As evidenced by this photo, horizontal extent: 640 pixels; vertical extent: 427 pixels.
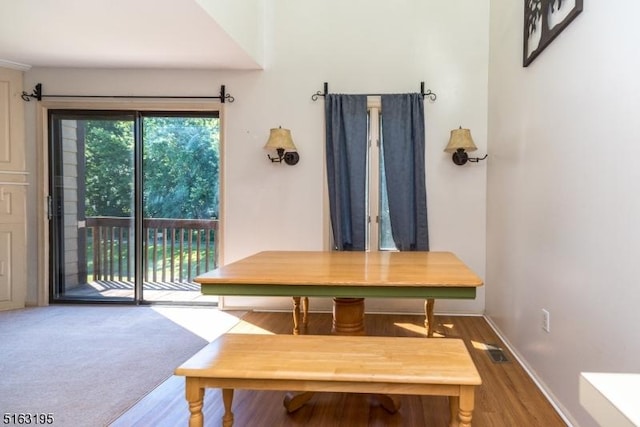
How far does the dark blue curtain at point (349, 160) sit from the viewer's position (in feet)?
11.0

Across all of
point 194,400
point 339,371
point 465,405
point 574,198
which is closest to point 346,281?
point 339,371

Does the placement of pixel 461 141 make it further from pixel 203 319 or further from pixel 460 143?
pixel 203 319

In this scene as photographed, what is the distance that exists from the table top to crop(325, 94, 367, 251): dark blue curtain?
1.33m

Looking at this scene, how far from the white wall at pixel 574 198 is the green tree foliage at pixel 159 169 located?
9.16 feet

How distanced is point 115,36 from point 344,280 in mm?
2679

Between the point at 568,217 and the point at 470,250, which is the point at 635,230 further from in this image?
the point at 470,250

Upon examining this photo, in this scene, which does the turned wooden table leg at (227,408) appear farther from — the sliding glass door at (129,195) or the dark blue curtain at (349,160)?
the sliding glass door at (129,195)

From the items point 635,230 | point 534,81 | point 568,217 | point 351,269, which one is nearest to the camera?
point 635,230

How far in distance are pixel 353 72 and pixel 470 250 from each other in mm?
2045

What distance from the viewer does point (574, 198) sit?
5.63ft

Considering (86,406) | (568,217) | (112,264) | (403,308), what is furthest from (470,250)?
(112,264)

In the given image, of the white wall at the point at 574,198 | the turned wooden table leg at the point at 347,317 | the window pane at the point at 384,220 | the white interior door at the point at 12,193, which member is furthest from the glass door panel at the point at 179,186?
the white wall at the point at 574,198

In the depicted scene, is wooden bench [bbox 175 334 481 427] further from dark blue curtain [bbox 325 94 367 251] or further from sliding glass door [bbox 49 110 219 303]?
sliding glass door [bbox 49 110 219 303]

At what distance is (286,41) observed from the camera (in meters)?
3.47
